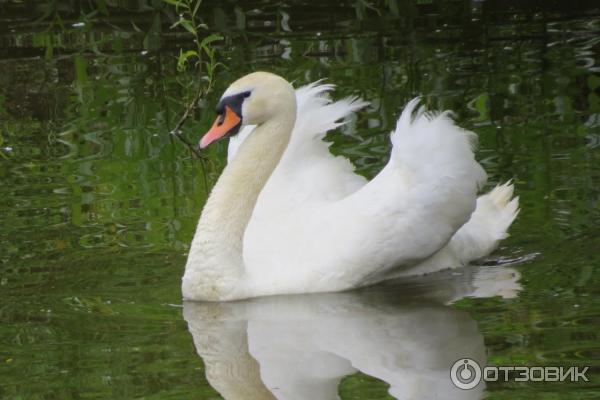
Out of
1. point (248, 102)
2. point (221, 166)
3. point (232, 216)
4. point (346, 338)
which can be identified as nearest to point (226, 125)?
point (248, 102)

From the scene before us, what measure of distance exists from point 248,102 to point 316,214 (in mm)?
680

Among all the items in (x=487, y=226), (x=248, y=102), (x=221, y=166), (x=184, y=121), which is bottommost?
(x=487, y=226)

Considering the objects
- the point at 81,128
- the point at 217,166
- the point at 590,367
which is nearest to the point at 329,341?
the point at 590,367

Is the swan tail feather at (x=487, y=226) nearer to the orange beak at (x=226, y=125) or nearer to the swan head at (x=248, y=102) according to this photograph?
the swan head at (x=248, y=102)

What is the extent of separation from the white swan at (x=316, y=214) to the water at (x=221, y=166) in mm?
144

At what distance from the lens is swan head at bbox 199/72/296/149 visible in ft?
25.4

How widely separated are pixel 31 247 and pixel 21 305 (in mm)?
944

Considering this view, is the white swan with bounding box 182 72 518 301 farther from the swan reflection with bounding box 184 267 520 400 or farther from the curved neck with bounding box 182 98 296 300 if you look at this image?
the swan reflection with bounding box 184 267 520 400

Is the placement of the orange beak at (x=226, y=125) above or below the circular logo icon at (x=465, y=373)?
above

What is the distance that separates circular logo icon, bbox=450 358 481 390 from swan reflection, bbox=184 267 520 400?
0.03 m

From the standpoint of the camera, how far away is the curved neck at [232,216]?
25.2 feet

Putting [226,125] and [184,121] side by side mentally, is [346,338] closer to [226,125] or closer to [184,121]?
[226,125]

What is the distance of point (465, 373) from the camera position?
6.28 m

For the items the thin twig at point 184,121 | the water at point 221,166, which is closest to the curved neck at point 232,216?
the water at point 221,166
